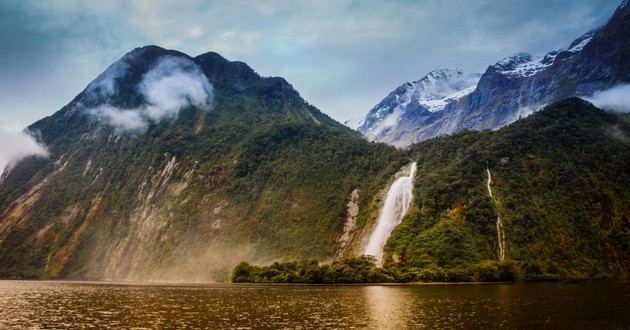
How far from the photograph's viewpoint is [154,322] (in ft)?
171

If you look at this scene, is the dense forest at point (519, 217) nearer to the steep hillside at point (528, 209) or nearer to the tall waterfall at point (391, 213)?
the steep hillside at point (528, 209)

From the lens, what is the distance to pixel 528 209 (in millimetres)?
146625

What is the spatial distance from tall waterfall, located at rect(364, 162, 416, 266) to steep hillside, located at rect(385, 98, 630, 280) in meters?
4.89

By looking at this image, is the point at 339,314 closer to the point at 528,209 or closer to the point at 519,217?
the point at 519,217

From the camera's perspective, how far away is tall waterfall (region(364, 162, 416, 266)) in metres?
157

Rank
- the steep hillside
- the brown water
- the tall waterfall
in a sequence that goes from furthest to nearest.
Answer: the tall waterfall, the steep hillside, the brown water

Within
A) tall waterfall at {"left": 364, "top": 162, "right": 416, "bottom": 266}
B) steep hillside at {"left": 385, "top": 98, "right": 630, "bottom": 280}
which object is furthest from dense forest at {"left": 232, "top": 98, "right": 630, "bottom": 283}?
tall waterfall at {"left": 364, "top": 162, "right": 416, "bottom": 266}

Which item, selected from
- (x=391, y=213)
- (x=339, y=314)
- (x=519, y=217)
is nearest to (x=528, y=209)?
(x=519, y=217)

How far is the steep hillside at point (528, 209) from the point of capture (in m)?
133

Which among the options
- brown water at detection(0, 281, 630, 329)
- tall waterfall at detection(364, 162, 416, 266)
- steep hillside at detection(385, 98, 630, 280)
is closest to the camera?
brown water at detection(0, 281, 630, 329)

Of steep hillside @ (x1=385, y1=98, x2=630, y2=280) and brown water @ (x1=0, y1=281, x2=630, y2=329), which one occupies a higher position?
steep hillside @ (x1=385, y1=98, x2=630, y2=280)

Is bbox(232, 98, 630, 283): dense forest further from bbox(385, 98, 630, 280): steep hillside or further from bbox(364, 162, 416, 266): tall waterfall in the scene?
bbox(364, 162, 416, 266): tall waterfall

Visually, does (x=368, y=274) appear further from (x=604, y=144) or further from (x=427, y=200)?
(x=604, y=144)

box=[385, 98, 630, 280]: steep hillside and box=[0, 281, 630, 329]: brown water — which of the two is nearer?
box=[0, 281, 630, 329]: brown water
